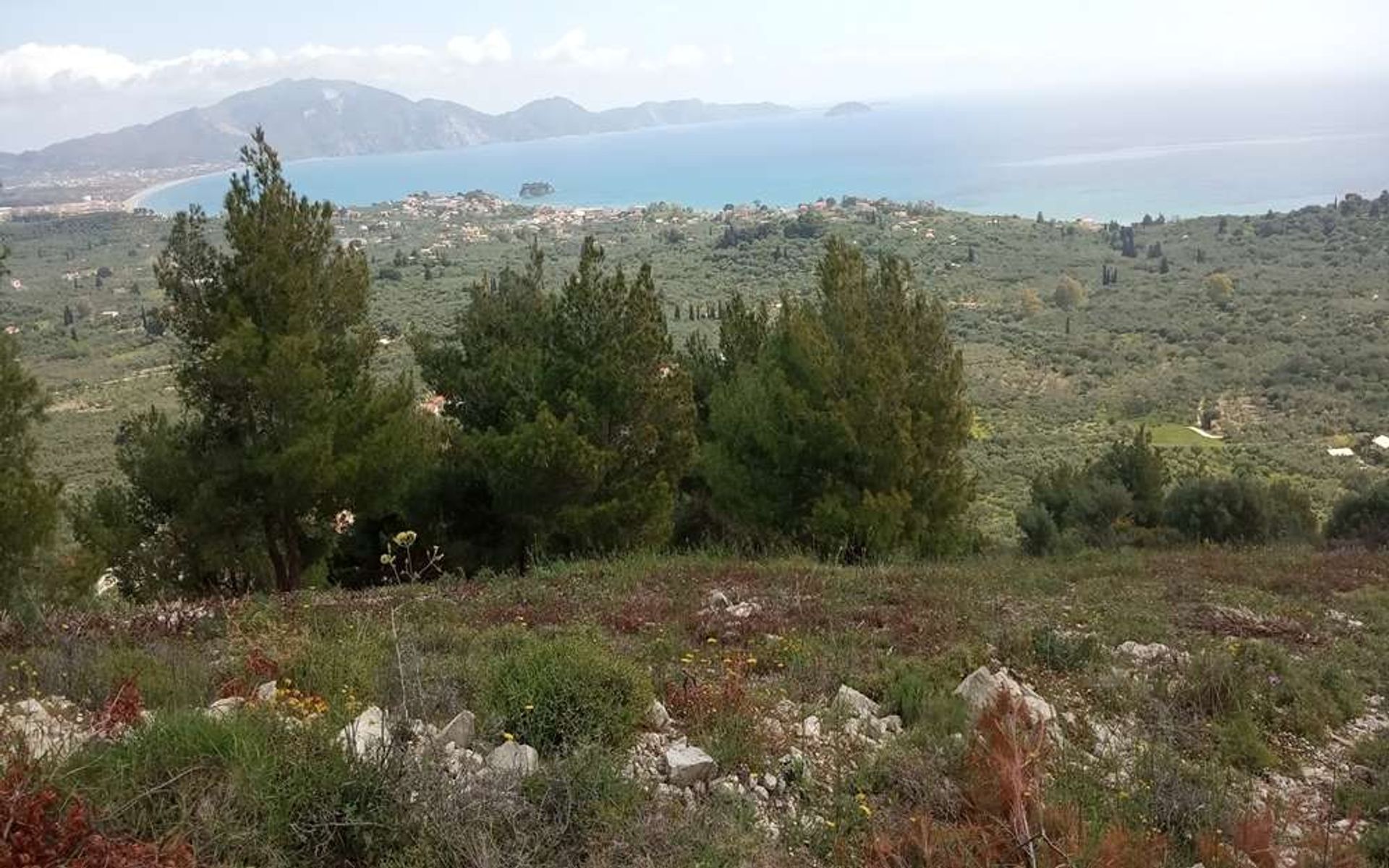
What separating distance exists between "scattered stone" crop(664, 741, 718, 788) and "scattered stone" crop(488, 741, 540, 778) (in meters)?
0.63

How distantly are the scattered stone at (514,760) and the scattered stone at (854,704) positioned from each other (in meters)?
1.93

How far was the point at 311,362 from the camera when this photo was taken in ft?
34.9

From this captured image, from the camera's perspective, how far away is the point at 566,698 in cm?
444

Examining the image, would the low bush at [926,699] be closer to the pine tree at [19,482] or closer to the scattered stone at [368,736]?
the scattered stone at [368,736]

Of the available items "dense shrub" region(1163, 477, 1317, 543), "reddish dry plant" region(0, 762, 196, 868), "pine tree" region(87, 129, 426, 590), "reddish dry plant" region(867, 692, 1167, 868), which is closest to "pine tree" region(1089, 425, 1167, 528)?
"dense shrub" region(1163, 477, 1317, 543)

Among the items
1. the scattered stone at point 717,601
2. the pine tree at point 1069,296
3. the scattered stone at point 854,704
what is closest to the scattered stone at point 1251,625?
the scattered stone at point 854,704

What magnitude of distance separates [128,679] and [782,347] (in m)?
10.1

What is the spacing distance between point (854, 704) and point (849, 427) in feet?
24.0

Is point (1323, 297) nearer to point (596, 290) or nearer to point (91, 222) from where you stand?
point (596, 290)

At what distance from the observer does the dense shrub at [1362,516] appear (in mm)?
16594

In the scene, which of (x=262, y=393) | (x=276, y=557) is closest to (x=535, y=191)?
(x=276, y=557)

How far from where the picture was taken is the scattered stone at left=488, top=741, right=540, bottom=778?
385cm

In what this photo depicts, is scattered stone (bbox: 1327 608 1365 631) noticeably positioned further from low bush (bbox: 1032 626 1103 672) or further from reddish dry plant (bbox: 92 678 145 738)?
reddish dry plant (bbox: 92 678 145 738)

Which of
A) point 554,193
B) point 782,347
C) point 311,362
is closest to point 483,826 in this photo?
point 311,362
